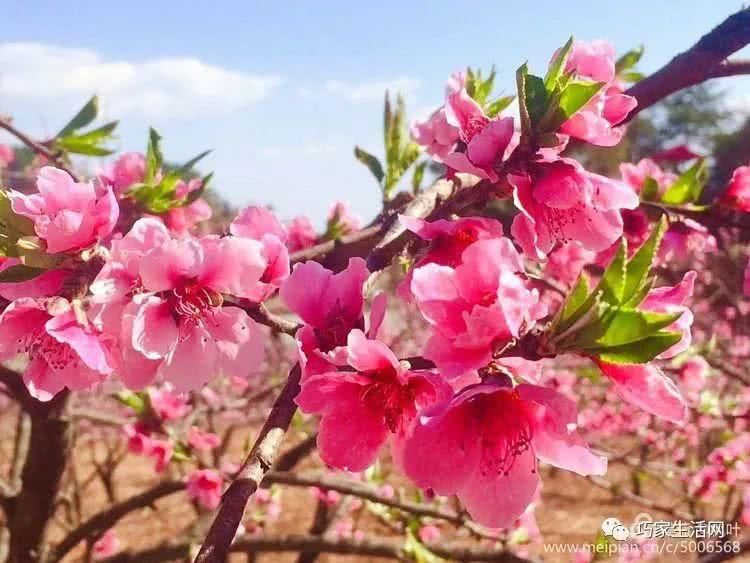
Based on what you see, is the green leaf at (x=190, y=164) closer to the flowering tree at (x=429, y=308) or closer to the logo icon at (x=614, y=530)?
the flowering tree at (x=429, y=308)

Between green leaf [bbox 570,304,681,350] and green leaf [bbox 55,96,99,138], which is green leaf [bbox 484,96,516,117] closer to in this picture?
green leaf [bbox 570,304,681,350]

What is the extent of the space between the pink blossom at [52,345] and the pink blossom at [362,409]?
278 millimetres

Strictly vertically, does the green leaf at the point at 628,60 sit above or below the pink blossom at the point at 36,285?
below

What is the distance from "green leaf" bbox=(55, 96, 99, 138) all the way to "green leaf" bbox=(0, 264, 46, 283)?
107cm

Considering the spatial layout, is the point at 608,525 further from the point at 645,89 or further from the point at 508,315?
the point at 508,315

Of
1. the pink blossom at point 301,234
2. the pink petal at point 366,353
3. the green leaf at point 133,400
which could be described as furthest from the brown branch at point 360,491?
the pink petal at point 366,353

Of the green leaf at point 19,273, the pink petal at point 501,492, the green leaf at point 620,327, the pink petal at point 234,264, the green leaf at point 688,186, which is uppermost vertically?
the green leaf at point 19,273

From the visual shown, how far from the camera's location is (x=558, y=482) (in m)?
9.81

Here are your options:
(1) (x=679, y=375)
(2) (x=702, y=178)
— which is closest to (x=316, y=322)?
(2) (x=702, y=178)

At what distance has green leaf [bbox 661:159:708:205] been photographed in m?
1.56

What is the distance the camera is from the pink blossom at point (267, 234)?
0.87 meters

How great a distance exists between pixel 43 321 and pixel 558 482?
32.3ft

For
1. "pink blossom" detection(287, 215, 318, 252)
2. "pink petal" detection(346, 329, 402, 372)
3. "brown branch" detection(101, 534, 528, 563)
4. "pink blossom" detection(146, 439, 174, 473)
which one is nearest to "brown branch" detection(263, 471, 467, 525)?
"brown branch" detection(101, 534, 528, 563)

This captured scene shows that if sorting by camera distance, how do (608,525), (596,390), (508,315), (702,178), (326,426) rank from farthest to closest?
1. (596,390)
2. (608,525)
3. (702,178)
4. (326,426)
5. (508,315)
